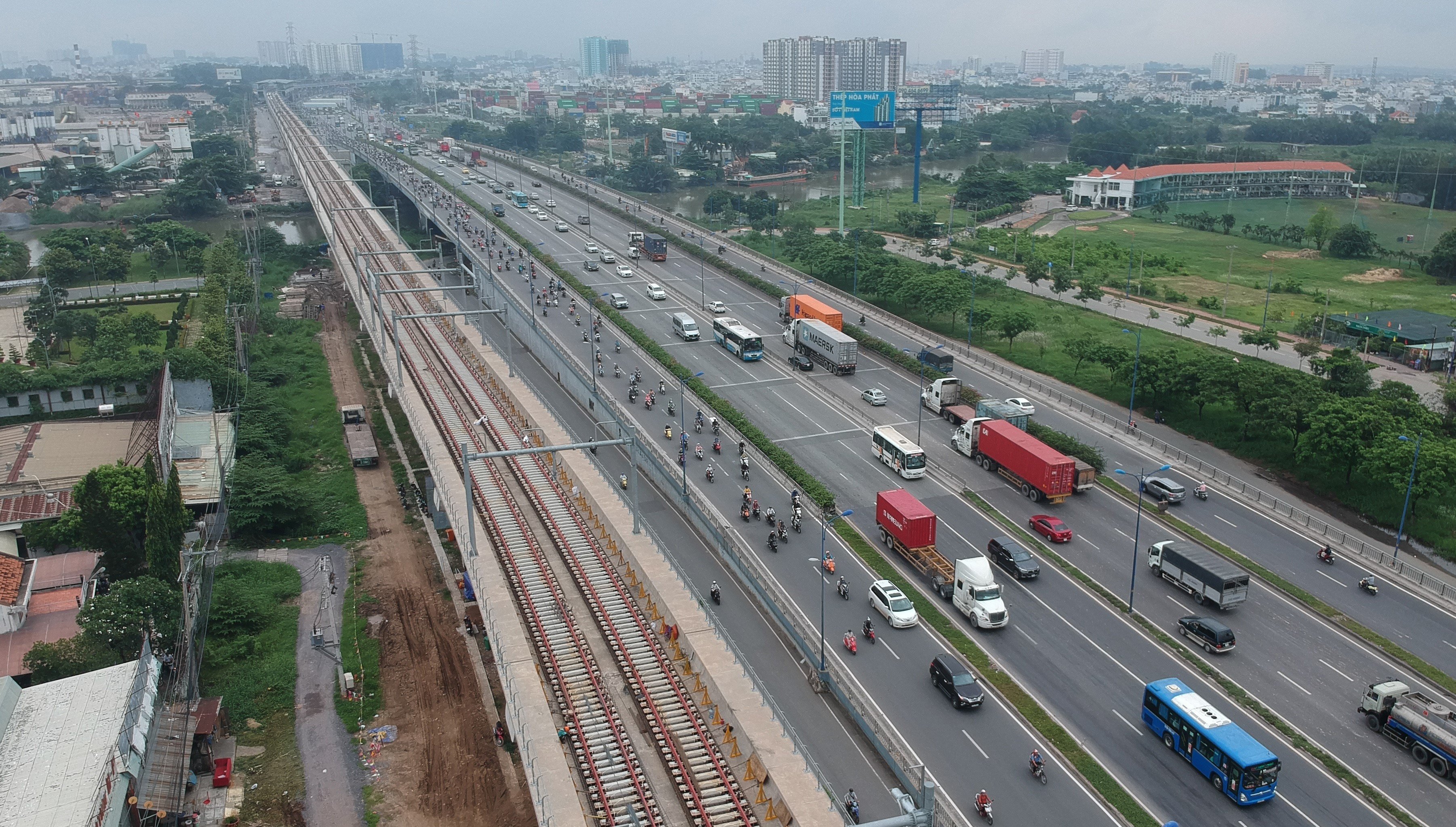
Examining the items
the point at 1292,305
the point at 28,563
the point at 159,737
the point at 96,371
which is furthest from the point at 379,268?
the point at 1292,305

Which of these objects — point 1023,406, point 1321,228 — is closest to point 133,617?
point 1023,406

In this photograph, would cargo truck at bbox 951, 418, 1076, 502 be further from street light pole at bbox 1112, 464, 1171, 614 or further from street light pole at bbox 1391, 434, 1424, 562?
street light pole at bbox 1391, 434, 1424, 562

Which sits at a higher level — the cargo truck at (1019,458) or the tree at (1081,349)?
the tree at (1081,349)

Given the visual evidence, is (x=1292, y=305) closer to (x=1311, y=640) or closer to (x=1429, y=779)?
(x=1311, y=640)

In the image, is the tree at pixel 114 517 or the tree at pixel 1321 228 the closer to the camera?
the tree at pixel 114 517

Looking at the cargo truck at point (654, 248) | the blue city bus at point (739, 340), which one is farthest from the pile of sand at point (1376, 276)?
the cargo truck at point (654, 248)

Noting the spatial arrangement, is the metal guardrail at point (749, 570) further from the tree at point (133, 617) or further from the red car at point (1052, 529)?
the tree at point (133, 617)

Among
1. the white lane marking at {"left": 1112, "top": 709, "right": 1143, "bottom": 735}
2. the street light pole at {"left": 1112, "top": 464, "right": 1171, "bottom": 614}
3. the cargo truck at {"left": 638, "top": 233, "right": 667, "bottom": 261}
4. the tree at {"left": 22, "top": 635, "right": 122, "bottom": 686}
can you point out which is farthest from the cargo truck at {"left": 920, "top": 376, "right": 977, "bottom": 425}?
the cargo truck at {"left": 638, "top": 233, "right": 667, "bottom": 261}

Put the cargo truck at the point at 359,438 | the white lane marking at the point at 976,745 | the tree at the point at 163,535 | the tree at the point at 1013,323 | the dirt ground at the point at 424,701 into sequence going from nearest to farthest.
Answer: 1. the dirt ground at the point at 424,701
2. the white lane marking at the point at 976,745
3. the tree at the point at 163,535
4. the cargo truck at the point at 359,438
5. the tree at the point at 1013,323

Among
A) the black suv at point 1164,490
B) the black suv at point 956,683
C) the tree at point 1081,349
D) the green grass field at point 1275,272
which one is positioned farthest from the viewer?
the green grass field at point 1275,272
